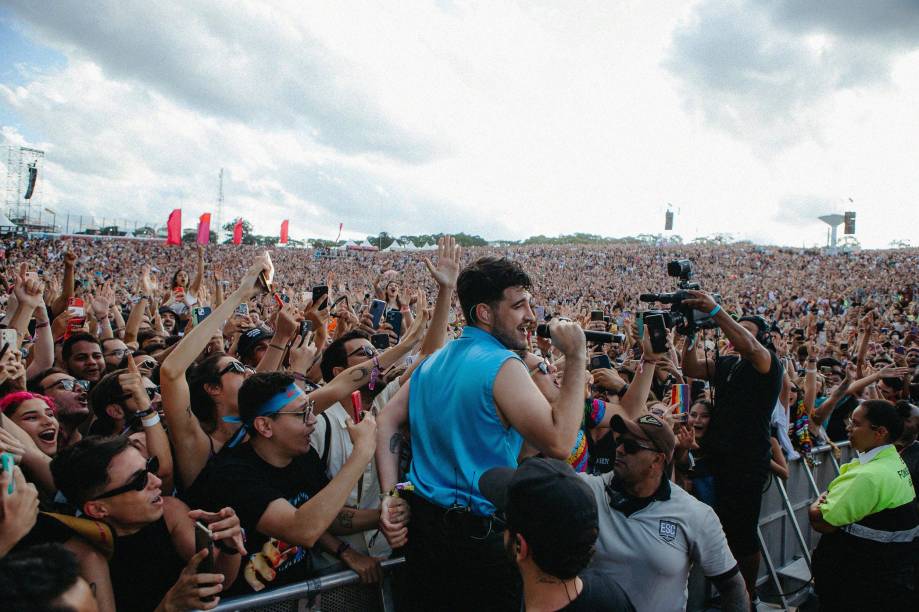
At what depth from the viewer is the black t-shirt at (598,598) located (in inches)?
58.4

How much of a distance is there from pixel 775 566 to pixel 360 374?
12.2 feet

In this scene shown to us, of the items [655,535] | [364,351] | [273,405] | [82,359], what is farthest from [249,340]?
[655,535]

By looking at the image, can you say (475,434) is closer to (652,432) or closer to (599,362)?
(652,432)

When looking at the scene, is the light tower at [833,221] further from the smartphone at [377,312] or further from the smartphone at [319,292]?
the smartphone at [319,292]

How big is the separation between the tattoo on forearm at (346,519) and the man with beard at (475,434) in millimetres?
309

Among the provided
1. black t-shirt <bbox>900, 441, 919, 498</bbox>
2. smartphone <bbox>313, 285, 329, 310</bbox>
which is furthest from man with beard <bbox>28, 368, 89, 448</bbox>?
black t-shirt <bbox>900, 441, 919, 498</bbox>

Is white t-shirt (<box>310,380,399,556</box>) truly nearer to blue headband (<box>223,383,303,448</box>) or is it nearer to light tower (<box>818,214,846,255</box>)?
blue headband (<box>223,383,303,448</box>)

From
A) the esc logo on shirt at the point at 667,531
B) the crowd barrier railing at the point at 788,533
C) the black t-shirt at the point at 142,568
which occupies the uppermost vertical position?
the esc logo on shirt at the point at 667,531

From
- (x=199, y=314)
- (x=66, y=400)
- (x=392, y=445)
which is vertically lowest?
(x=66, y=400)

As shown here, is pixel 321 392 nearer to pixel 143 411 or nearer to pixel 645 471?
pixel 143 411

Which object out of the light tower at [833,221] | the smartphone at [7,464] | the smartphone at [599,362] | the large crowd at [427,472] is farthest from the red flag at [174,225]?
the light tower at [833,221]

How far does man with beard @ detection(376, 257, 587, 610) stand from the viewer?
1874 mm

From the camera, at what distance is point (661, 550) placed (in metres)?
2.29

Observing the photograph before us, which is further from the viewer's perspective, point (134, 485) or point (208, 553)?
point (134, 485)
